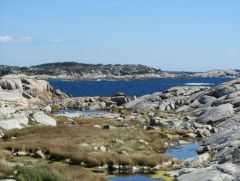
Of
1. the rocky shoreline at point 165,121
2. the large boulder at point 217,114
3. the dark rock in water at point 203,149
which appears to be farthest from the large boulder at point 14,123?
the large boulder at point 217,114

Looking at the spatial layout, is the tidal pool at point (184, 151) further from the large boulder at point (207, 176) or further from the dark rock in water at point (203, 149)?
the large boulder at point (207, 176)

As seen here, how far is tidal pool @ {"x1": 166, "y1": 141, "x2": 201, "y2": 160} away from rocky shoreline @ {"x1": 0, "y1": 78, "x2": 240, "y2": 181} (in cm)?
83

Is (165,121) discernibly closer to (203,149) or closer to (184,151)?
(184,151)

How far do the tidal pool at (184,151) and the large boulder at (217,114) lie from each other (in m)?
13.9

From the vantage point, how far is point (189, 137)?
50.6m

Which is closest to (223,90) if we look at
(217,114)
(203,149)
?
(217,114)

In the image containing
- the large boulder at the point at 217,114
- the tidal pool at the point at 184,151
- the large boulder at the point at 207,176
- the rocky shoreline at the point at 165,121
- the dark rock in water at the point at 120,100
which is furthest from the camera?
the dark rock in water at the point at 120,100

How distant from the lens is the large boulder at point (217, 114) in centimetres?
5925

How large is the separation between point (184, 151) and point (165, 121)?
18.5 metres

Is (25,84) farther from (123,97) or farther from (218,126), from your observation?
(218,126)

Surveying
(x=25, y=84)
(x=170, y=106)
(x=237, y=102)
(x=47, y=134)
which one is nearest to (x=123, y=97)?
(x=170, y=106)

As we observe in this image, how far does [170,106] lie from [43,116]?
3343cm

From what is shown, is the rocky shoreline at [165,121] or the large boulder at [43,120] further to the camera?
the large boulder at [43,120]

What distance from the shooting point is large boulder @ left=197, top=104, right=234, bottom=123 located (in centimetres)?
5925
